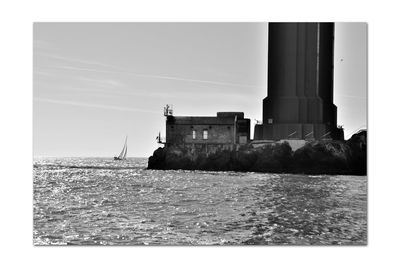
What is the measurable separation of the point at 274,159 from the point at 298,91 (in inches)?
117

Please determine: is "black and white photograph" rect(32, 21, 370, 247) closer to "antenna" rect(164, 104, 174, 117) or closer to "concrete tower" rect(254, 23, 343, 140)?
"antenna" rect(164, 104, 174, 117)

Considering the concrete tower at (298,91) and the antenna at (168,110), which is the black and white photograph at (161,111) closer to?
the antenna at (168,110)

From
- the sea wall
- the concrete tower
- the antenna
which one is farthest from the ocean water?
the concrete tower

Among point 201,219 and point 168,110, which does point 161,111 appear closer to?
point 168,110

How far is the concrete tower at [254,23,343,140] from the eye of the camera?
79.2ft

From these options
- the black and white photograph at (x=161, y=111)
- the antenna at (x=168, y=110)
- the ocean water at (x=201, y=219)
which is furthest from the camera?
the antenna at (x=168, y=110)

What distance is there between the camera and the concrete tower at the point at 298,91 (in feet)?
79.2

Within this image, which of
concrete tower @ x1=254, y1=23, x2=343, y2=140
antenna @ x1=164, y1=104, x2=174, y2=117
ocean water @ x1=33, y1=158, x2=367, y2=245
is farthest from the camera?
concrete tower @ x1=254, y1=23, x2=343, y2=140

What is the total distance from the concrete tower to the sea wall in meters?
0.62

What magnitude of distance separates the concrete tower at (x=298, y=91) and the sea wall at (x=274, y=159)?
0.62 metres

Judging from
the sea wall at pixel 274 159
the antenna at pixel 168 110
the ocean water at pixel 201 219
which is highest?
the antenna at pixel 168 110

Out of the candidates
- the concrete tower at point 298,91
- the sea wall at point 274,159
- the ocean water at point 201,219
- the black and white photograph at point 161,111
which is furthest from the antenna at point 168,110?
the concrete tower at point 298,91

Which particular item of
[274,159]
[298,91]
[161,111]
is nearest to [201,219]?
[161,111]

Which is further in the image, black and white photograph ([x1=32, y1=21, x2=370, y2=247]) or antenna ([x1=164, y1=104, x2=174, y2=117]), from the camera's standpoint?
antenna ([x1=164, y1=104, x2=174, y2=117])
